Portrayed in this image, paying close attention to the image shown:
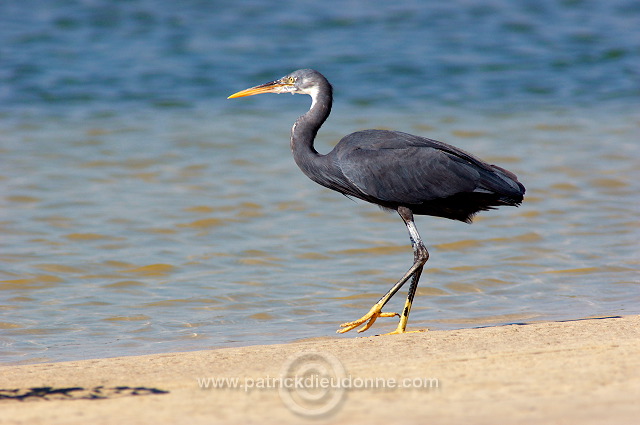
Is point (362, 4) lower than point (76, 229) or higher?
higher

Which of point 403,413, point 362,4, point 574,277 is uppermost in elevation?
point 362,4

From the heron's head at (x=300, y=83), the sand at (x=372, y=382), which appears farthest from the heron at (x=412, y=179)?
the sand at (x=372, y=382)

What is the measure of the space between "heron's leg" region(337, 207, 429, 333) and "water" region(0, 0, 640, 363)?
0.14 meters

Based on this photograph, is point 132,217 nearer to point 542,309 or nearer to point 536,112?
point 542,309

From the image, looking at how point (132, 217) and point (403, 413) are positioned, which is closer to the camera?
point (403, 413)

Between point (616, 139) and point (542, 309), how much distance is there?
19.9 ft

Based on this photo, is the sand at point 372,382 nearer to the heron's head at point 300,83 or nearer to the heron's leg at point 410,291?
the heron's leg at point 410,291

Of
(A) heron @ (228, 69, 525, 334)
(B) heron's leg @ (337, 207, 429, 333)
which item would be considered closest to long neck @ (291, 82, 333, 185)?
(A) heron @ (228, 69, 525, 334)

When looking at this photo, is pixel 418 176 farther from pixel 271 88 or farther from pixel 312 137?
pixel 271 88

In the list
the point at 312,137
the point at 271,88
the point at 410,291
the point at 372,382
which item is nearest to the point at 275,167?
the point at 271,88

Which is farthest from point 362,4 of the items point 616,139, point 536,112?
point 616,139

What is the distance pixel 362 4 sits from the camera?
19.4 m

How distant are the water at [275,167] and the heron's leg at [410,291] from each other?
14 cm

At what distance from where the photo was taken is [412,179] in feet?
21.0
